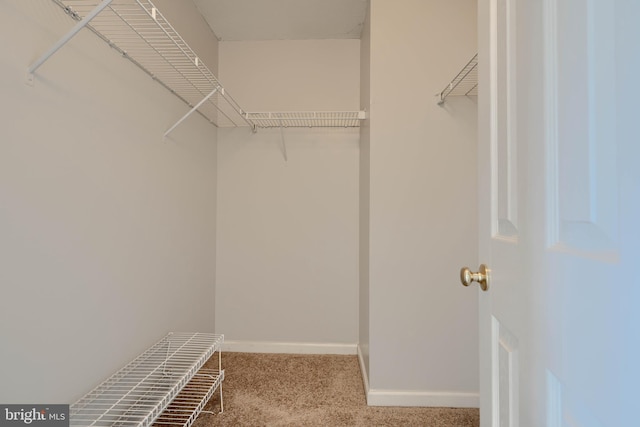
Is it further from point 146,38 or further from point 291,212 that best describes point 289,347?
point 146,38

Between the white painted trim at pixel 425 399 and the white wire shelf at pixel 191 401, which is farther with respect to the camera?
the white painted trim at pixel 425 399

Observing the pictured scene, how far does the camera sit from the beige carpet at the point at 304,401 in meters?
1.59

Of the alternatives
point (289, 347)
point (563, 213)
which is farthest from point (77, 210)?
point (289, 347)

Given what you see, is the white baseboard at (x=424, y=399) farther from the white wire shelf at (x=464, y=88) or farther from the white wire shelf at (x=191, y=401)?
the white wire shelf at (x=464, y=88)

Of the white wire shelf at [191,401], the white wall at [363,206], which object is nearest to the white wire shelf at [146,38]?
the white wall at [363,206]

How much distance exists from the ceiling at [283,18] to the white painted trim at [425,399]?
2418 millimetres

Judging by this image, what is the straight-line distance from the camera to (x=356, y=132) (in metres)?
2.38

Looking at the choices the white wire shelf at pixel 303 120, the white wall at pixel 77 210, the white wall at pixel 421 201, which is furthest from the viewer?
the white wire shelf at pixel 303 120

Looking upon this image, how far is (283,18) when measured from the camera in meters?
2.18

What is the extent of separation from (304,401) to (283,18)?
2479 millimetres

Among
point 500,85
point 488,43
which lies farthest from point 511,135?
point 488,43

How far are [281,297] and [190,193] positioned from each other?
3.39ft

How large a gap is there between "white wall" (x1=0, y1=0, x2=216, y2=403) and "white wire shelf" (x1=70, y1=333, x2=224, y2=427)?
0.06m

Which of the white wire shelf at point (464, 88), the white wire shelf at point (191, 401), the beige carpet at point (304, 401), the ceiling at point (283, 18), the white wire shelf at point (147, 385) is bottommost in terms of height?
the beige carpet at point (304, 401)
